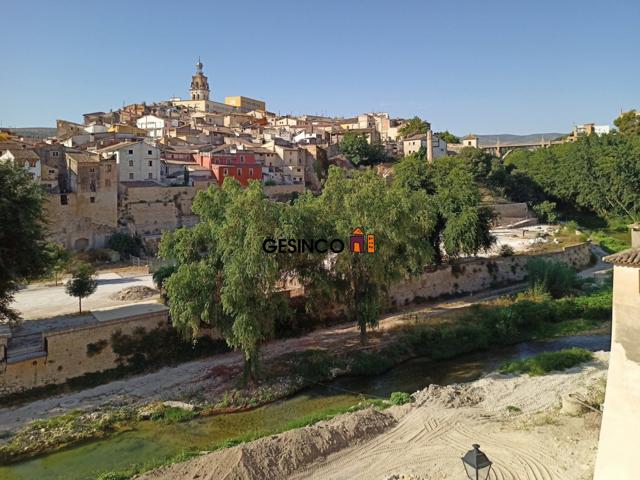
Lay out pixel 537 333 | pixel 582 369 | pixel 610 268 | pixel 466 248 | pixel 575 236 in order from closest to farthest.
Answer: pixel 582 369 → pixel 537 333 → pixel 466 248 → pixel 610 268 → pixel 575 236

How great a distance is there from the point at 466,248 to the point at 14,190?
2174 cm

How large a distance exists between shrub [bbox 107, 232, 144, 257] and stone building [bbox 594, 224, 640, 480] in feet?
96.6

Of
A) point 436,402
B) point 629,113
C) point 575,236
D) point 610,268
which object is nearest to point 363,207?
point 436,402

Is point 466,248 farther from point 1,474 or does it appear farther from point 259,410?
point 1,474

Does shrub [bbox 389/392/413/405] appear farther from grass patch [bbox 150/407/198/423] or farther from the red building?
the red building

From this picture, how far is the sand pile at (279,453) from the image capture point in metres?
11.4

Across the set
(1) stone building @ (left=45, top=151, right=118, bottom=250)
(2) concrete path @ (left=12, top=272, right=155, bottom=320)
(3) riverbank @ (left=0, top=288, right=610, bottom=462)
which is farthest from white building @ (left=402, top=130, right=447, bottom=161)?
(2) concrete path @ (left=12, top=272, right=155, bottom=320)

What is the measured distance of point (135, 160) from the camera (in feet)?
128

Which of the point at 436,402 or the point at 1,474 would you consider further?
the point at 436,402

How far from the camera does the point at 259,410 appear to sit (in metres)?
15.7

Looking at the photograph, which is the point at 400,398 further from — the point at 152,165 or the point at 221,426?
the point at 152,165

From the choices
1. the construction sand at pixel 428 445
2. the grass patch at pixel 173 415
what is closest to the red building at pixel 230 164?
the grass patch at pixel 173 415

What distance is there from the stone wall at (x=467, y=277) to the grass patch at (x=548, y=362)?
7871mm

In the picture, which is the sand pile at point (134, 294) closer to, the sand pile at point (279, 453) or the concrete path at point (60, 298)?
the concrete path at point (60, 298)
